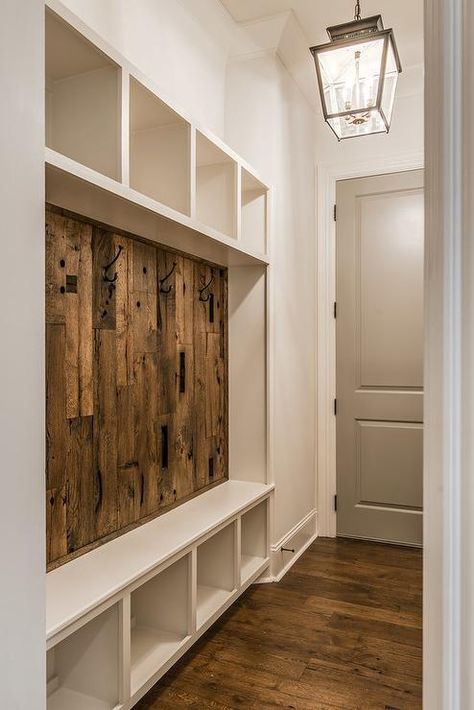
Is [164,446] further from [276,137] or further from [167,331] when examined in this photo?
[276,137]

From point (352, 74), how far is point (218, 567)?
2142 millimetres

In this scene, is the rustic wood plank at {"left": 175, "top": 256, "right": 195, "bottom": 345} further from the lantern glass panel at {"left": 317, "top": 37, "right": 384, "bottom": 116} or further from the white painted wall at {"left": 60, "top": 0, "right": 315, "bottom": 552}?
the lantern glass panel at {"left": 317, "top": 37, "right": 384, "bottom": 116}

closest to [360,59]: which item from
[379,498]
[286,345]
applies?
[286,345]

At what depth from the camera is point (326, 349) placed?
3.56 m

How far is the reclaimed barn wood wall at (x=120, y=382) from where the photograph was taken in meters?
1.78

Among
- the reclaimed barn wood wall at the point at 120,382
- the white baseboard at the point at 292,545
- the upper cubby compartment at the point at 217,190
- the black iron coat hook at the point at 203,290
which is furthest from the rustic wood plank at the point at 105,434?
the white baseboard at the point at 292,545

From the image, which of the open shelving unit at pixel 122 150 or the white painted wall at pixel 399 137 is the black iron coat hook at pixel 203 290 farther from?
the white painted wall at pixel 399 137

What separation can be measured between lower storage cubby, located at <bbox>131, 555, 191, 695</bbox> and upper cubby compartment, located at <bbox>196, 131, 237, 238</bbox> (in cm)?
151

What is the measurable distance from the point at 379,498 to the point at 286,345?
1220 millimetres

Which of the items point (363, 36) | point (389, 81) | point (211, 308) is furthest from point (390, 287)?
point (363, 36)

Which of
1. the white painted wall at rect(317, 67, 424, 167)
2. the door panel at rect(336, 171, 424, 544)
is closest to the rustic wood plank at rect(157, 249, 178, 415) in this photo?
the door panel at rect(336, 171, 424, 544)

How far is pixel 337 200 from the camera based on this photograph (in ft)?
11.6

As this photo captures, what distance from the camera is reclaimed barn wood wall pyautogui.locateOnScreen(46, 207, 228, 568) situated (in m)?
1.78
